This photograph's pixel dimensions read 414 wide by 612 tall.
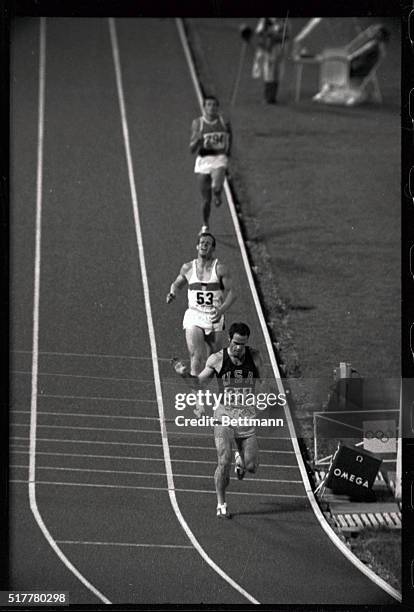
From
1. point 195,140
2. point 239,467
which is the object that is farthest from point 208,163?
point 239,467

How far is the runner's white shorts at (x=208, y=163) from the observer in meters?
11.7

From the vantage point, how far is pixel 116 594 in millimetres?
8773

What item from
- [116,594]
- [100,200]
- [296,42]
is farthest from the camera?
[296,42]

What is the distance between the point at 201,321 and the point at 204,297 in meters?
0.20

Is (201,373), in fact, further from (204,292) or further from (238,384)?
(204,292)

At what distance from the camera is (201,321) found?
9938mm

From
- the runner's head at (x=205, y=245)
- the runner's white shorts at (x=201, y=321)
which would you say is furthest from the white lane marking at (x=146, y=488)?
the runner's head at (x=205, y=245)

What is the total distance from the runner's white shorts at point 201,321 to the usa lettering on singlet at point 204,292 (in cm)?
3

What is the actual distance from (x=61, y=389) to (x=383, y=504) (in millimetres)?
1914

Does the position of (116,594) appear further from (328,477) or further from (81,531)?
(328,477)

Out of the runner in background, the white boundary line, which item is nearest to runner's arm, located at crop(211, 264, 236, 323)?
the white boundary line

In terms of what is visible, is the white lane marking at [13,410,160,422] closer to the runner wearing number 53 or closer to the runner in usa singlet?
the runner in usa singlet

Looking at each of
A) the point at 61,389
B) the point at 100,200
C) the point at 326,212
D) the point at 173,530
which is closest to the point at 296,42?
the point at 326,212

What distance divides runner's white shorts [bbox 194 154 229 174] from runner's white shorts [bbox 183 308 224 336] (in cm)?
182
